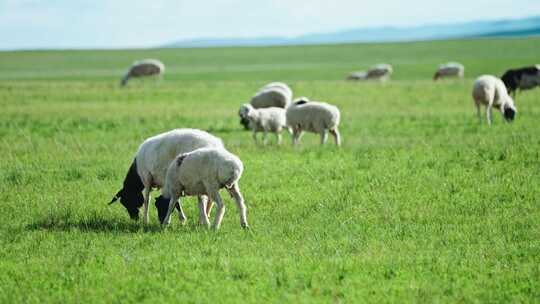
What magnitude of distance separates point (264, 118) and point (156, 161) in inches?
375

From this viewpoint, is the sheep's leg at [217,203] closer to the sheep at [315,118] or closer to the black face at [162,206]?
the black face at [162,206]

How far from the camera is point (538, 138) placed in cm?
2014

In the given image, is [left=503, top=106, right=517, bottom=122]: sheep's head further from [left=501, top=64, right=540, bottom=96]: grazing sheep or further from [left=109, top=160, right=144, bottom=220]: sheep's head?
[left=109, top=160, right=144, bottom=220]: sheep's head

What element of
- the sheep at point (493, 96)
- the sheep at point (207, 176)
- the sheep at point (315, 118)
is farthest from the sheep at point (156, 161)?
the sheep at point (493, 96)

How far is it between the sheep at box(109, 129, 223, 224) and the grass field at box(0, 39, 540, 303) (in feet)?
1.00

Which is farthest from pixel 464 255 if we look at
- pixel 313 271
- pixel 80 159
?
pixel 80 159

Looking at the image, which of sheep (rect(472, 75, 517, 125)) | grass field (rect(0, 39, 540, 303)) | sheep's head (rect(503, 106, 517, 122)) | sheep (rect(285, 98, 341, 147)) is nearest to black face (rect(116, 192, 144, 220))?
grass field (rect(0, 39, 540, 303))

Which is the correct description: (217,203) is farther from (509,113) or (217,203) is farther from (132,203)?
(509,113)

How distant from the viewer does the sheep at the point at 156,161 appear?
11.8m

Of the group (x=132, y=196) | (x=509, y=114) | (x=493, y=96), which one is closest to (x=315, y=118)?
(x=493, y=96)

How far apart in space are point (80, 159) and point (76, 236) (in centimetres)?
786

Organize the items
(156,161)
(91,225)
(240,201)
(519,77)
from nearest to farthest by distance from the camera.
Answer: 1. (240,201)
2. (91,225)
3. (156,161)
4. (519,77)

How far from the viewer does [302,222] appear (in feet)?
37.2

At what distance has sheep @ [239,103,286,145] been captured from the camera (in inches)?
835
